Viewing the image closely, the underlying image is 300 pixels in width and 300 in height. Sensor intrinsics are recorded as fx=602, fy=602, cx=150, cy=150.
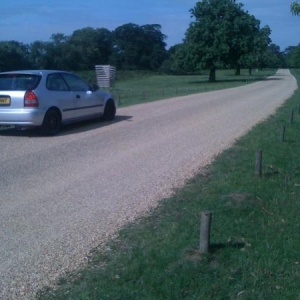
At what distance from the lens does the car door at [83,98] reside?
1504 cm

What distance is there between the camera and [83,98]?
15344mm

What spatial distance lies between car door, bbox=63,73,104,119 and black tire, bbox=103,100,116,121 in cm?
35

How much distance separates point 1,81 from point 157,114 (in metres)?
6.33

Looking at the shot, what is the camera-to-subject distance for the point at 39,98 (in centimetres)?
1337

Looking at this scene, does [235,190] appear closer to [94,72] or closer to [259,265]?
[259,265]

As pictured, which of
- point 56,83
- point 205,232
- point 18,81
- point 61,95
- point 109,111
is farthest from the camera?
point 109,111

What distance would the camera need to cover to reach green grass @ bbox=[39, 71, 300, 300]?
16.0ft

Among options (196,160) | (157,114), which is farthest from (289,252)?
(157,114)

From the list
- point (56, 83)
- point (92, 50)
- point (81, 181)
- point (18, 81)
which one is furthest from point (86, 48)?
point (81, 181)

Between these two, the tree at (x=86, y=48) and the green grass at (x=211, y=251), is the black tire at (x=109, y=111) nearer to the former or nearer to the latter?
the green grass at (x=211, y=251)

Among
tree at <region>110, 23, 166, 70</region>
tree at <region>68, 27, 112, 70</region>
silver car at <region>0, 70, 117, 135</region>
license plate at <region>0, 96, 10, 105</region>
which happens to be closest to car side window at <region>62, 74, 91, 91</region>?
silver car at <region>0, 70, 117, 135</region>

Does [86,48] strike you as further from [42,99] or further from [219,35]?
[42,99]

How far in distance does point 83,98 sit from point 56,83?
1118mm

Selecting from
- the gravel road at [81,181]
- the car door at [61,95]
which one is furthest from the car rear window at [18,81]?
the gravel road at [81,181]
